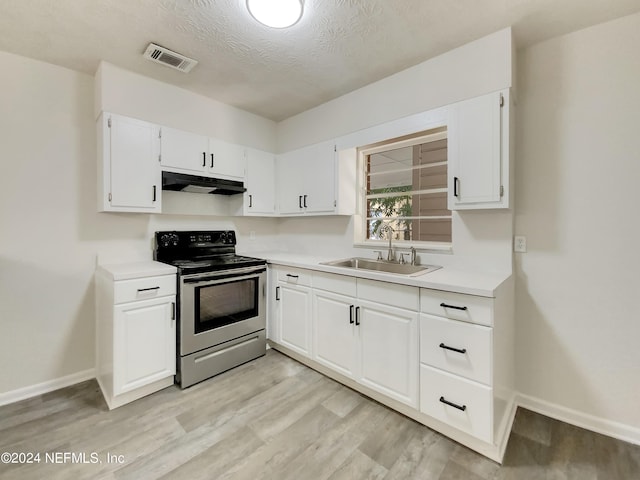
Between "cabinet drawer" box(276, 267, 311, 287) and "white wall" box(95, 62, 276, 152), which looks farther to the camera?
"cabinet drawer" box(276, 267, 311, 287)

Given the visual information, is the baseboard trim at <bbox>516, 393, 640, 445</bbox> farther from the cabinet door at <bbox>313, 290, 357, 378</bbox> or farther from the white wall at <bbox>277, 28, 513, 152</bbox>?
the white wall at <bbox>277, 28, 513, 152</bbox>

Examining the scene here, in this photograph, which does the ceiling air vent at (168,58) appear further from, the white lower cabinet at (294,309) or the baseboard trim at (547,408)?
the baseboard trim at (547,408)

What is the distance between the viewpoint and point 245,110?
3.20 metres

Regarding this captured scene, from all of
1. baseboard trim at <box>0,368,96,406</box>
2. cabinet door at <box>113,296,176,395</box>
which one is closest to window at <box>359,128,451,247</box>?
cabinet door at <box>113,296,176,395</box>

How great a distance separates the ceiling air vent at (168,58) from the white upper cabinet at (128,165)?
52cm

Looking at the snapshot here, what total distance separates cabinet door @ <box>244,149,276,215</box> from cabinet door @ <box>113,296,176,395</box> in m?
1.32

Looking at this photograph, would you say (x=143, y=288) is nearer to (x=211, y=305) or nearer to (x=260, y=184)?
(x=211, y=305)

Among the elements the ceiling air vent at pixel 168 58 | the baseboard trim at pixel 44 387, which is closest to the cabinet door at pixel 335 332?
the baseboard trim at pixel 44 387

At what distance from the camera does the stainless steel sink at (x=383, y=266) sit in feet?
7.57

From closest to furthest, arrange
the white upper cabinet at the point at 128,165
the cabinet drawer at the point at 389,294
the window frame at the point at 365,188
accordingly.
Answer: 1. the cabinet drawer at the point at 389,294
2. the white upper cabinet at the point at 128,165
3. the window frame at the point at 365,188

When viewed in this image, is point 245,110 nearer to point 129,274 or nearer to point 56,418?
point 129,274

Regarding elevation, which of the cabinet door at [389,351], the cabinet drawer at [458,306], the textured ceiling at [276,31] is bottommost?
the cabinet door at [389,351]

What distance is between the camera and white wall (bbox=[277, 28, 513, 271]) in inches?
76.2

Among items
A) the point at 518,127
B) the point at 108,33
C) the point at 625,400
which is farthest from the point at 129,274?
the point at 625,400
